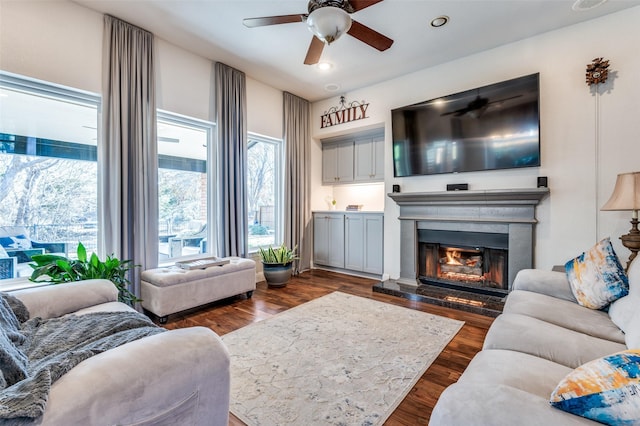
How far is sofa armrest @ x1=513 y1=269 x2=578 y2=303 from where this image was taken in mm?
2051

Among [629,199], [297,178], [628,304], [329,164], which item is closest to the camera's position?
[628,304]

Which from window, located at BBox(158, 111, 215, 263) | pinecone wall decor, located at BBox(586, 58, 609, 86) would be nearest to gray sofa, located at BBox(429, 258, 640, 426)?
pinecone wall decor, located at BBox(586, 58, 609, 86)

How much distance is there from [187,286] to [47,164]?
5.45ft

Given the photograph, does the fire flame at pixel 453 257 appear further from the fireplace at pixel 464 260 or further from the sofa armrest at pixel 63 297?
the sofa armrest at pixel 63 297

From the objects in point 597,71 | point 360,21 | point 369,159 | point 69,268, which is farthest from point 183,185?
point 597,71

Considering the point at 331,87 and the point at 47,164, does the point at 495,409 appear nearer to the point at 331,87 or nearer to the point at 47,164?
the point at 47,164

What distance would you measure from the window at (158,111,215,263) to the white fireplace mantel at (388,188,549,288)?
100 inches

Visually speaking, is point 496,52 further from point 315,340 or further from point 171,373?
point 171,373

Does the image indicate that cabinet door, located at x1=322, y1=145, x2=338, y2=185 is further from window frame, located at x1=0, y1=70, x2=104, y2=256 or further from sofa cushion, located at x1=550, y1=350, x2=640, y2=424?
sofa cushion, located at x1=550, y1=350, x2=640, y2=424

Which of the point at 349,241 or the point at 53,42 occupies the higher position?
the point at 53,42

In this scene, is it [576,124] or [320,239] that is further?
[320,239]

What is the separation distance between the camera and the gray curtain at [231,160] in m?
3.75

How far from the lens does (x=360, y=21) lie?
9.44 feet

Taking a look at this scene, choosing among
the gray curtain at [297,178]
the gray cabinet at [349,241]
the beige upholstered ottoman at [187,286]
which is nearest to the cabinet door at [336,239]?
the gray cabinet at [349,241]
